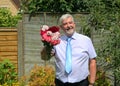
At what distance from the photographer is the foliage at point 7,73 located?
8211mm

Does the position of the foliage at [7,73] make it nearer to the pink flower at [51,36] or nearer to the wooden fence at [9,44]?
the wooden fence at [9,44]

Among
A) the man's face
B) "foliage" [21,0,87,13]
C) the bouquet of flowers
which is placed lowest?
the bouquet of flowers

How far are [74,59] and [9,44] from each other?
3487 mm

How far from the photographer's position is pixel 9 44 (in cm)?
828

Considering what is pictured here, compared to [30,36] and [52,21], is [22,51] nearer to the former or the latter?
[30,36]

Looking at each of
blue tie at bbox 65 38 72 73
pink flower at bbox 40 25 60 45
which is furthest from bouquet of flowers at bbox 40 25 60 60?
blue tie at bbox 65 38 72 73

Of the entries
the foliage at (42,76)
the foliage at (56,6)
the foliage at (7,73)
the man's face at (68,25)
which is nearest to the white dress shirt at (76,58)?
the man's face at (68,25)

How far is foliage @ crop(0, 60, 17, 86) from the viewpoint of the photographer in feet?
26.9

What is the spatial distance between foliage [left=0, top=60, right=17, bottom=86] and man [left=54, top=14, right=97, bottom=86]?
3.22m

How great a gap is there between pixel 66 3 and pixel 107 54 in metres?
1.46

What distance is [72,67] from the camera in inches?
196

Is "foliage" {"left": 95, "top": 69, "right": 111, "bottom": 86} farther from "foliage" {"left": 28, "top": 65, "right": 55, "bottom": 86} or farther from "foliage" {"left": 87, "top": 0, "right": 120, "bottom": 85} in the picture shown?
"foliage" {"left": 28, "top": 65, "right": 55, "bottom": 86}

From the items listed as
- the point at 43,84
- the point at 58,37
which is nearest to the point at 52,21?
the point at 43,84

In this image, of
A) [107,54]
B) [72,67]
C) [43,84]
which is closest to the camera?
[72,67]
